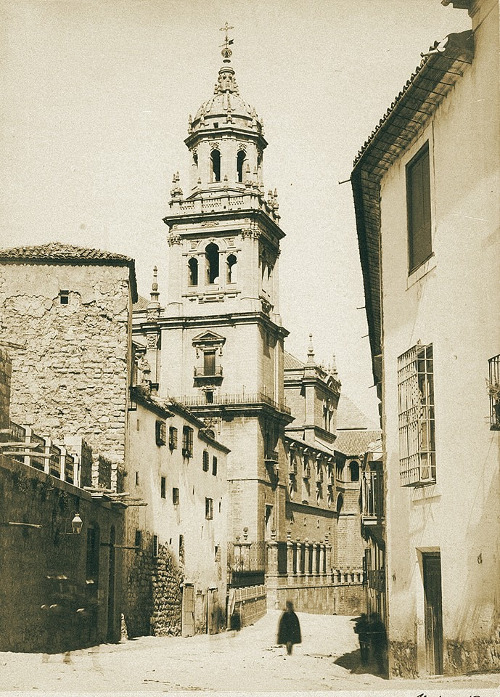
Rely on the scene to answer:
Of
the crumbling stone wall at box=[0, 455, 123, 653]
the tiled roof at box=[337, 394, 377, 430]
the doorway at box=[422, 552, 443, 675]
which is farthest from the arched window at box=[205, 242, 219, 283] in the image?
the doorway at box=[422, 552, 443, 675]

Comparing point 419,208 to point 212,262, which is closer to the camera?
point 419,208

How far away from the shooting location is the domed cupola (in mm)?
61344

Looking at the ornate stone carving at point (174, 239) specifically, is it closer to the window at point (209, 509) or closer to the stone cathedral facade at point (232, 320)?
the stone cathedral facade at point (232, 320)

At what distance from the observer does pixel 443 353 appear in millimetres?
15297

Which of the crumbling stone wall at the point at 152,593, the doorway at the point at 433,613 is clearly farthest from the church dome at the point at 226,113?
the doorway at the point at 433,613

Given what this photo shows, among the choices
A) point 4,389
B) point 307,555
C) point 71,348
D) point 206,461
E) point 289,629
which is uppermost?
point 71,348

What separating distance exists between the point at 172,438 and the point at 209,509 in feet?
23.9

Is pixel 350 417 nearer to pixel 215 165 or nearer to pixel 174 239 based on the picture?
pixel 174 239

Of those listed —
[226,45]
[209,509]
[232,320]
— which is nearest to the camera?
[226,45]

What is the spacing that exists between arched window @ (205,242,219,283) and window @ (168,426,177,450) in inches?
1014

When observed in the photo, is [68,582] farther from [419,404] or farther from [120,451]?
[419,404]

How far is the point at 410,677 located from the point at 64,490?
29.6 feet

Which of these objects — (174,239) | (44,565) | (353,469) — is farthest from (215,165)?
(44,565)

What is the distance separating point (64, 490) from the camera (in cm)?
2200
